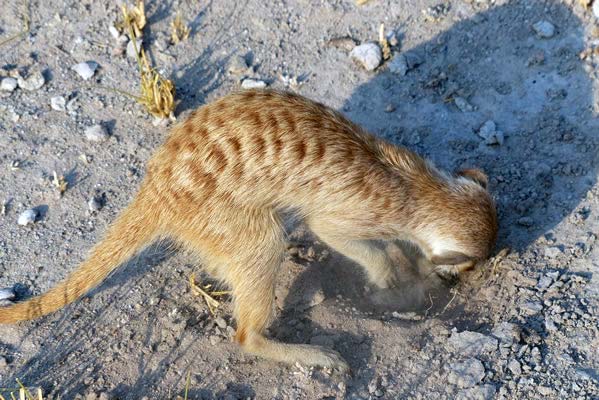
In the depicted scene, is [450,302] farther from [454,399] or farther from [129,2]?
[129,2]

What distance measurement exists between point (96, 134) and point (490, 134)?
2297mm

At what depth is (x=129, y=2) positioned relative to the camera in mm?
5020

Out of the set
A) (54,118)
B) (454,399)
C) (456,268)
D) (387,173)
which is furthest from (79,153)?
(454,399)

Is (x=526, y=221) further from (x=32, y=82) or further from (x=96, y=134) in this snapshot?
(x=32, y=82)

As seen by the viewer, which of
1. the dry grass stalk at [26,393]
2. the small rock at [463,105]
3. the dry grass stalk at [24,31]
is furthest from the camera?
the dry grass stalk at [24,31]

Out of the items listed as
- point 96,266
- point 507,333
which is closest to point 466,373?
point 507,333

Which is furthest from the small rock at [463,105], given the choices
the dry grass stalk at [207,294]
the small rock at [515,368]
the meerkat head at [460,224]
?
the dry grass stalk at [207,294]

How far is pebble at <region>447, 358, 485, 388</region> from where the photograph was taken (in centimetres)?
341

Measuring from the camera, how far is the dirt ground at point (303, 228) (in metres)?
3.55

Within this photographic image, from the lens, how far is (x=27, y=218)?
13.4ft

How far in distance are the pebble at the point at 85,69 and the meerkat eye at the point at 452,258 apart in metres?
2.41

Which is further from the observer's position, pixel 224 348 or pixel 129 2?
pixel 129 2

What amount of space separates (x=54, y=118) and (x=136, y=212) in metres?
1.28

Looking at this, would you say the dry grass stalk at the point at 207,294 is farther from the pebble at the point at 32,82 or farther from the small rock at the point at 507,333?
the pebble at the point at 32,82
